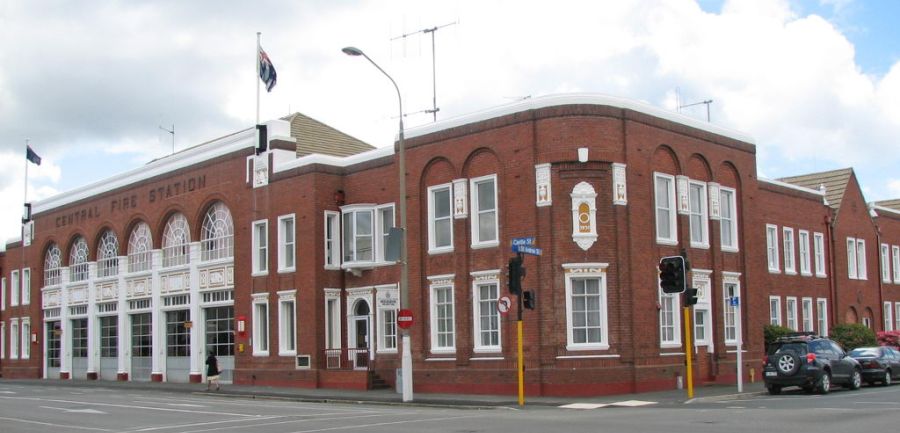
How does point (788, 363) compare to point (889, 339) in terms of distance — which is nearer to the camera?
point (788, 363)

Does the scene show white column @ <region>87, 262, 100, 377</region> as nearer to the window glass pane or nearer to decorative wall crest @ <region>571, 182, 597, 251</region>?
the window glass pane

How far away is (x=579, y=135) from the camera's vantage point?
2962cm

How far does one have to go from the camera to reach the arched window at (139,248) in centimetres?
4716

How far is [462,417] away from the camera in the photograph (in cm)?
2212

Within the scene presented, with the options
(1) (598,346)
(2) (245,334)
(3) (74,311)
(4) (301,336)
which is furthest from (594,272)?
(3) (74,311)

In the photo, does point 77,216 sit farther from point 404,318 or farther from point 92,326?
point 404,318

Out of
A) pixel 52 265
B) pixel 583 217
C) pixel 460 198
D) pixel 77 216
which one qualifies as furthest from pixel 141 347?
pixel 583 217

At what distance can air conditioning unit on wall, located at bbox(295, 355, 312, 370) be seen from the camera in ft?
120

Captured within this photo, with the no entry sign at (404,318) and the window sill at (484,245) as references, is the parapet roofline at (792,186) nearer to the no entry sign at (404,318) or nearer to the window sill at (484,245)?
the window sill at (484,245)

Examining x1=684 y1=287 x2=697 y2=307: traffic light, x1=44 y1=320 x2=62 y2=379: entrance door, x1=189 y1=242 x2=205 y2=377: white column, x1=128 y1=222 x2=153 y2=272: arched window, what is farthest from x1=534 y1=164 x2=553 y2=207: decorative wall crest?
x1=44 y1=320 x2=62 y2=379: entrance door

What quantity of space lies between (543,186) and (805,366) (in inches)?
342

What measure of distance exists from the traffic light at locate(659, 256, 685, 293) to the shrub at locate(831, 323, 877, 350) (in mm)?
19726

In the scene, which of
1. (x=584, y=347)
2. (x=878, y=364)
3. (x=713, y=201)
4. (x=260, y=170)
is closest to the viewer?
(x=584, y=347)

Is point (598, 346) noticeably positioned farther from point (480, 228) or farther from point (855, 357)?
point (855, 357)
